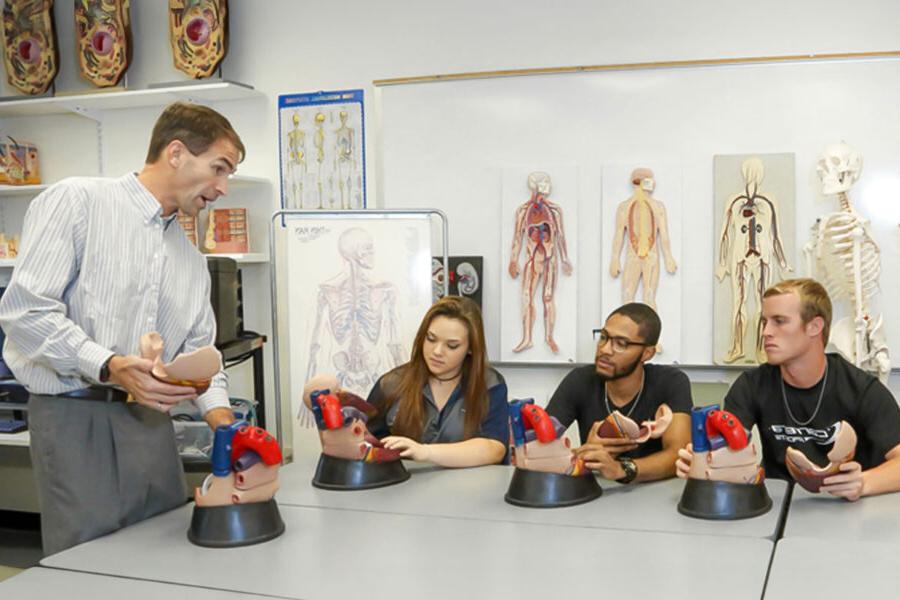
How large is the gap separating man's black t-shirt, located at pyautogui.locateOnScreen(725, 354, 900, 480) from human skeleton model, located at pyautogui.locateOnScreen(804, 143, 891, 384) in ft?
2.86

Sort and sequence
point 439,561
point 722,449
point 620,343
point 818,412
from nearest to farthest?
point 439,561 < point 722,449 < point 818,412 < point 620,343

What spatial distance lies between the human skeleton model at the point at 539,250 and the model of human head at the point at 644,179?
1.17ft

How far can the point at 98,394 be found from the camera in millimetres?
2088

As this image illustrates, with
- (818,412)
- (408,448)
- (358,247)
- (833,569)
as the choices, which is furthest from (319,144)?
(833,569)

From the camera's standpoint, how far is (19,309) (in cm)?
197

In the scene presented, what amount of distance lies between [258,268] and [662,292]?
2024 millimetres

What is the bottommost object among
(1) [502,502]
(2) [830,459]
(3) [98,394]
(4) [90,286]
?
(1) [502,502]

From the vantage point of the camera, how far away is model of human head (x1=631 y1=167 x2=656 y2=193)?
3.83m

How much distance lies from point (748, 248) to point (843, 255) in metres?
0.38

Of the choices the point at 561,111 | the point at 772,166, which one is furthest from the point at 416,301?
the point at 772,166

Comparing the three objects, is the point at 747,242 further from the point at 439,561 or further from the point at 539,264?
the point at 439,561

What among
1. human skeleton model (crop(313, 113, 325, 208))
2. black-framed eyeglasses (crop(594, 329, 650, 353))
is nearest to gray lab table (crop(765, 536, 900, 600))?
black-framed eyeglasses (crop(594, 329, 650, 353))

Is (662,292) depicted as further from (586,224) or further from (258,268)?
(258,268)

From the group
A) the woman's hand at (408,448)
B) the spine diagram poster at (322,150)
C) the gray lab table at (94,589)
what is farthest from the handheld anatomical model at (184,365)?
the spine diagram poster at (322,150)
